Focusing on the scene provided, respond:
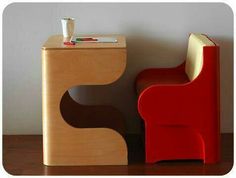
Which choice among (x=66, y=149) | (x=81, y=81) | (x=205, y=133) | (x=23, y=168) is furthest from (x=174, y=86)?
(x=23, y=168)

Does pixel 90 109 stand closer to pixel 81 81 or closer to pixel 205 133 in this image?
pixel 81 81

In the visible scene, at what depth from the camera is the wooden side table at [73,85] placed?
1875 millimetres

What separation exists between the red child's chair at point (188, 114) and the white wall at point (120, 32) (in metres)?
0.30

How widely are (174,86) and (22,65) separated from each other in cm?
81

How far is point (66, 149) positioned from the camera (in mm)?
1954

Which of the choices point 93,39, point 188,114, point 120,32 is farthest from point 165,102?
point 120,32

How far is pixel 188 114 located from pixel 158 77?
370 millimetres

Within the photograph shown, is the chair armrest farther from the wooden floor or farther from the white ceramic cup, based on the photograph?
the white ceramic cup

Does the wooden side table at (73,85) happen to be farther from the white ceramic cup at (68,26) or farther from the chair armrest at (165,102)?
the chair armrest at (165,102)

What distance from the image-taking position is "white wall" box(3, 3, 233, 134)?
2.29 metres

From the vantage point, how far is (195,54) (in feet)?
6.70

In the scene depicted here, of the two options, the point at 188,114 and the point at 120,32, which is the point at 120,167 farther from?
the point at 120,32

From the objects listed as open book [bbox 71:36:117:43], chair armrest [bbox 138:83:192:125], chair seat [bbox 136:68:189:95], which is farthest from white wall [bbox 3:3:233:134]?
chair armrest [bbox 138:83:192:125]

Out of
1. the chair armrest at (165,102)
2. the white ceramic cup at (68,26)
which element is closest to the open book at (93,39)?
the white ceramic cup at (68,26)
